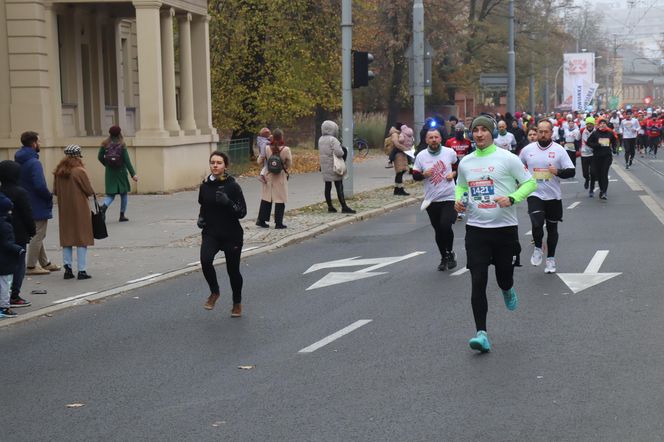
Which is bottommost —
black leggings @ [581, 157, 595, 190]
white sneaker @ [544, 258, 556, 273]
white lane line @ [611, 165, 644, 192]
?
white lane line @ [611, 165, 644, 192]

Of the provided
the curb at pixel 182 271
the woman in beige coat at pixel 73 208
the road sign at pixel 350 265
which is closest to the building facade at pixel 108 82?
the curb at pixel 182 271

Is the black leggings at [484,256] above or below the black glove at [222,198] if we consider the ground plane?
below

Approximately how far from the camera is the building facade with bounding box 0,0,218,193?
2633 cm

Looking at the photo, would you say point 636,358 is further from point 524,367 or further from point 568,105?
point 568,105

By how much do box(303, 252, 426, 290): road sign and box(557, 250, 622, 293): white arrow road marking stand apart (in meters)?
2.27

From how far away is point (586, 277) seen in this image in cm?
1270

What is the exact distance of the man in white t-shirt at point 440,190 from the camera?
1370 centimetres

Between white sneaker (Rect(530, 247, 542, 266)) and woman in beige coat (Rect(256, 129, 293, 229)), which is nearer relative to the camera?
white sneaker (Rect(530, 247, 542, 266))

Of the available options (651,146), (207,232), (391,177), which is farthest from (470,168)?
(651,146)

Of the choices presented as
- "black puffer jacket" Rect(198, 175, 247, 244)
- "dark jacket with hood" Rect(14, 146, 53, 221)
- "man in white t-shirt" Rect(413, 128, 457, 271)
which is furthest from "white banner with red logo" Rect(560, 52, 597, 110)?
"black puffer jacket" Rect(198, 175, 247, 244)

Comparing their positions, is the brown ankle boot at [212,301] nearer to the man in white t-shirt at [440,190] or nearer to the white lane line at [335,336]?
the white lane line at [335,336]

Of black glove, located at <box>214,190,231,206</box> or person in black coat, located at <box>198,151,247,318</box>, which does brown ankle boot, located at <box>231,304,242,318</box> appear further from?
black glove, located at <box>214,190,231,206</box>

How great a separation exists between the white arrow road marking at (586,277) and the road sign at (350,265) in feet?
7.44

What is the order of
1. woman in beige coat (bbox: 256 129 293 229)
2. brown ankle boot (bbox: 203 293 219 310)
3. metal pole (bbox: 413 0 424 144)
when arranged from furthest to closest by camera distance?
metal pole (bbox: 413 0 424 144)
woman in beige coat (bbox: 256 129 293 229)
brown ankle boot (bbox: 203 293 219 310)
